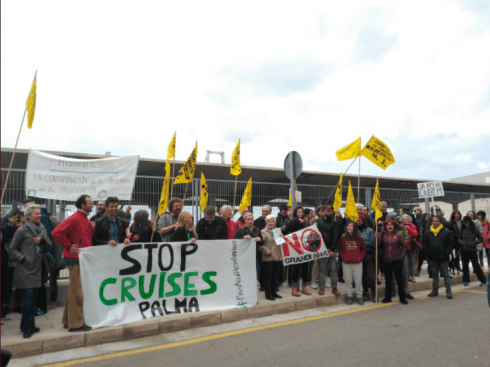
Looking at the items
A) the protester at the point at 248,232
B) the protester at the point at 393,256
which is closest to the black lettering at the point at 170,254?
the protester at the point at 248,232

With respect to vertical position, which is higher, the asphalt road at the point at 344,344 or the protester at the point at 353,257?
the protester at the point at 353,257

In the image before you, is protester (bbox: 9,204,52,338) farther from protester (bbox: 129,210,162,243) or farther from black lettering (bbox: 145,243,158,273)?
black lettering (bbox: 145,243,158,273)

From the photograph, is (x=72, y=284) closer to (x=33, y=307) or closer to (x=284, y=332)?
(x=33, y=307)

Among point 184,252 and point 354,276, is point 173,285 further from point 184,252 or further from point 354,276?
point 354,276

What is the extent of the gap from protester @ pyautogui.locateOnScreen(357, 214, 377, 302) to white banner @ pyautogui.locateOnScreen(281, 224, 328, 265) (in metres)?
0.80

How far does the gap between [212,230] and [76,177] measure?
3166 mm

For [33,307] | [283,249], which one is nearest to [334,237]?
[283,249]

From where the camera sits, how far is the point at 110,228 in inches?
234

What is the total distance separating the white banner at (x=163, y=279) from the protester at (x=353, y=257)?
180cm

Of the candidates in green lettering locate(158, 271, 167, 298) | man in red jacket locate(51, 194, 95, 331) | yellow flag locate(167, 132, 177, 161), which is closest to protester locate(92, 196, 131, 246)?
man in red jacket locate(51, 194, 95, 331)

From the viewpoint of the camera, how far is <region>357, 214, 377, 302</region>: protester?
7.51 m

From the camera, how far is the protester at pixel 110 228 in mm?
5816

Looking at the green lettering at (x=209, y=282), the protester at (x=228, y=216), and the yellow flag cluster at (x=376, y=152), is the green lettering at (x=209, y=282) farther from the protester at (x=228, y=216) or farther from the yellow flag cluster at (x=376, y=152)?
the yellow flag cluster at (x=376, y=152)

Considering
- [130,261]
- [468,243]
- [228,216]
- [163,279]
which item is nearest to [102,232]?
[130,261]
